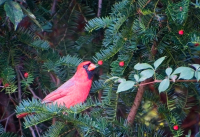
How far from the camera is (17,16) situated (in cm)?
262

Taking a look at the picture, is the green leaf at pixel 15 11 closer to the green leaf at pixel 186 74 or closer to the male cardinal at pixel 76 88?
the male cardinal at pixel 76 88

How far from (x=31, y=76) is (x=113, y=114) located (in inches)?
26.9

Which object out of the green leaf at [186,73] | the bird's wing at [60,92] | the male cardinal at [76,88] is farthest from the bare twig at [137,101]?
the green leaf at [186,73]

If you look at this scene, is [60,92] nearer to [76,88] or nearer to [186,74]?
[76,88]

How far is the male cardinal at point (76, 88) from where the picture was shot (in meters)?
3.56

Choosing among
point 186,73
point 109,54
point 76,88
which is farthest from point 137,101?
point 186,73

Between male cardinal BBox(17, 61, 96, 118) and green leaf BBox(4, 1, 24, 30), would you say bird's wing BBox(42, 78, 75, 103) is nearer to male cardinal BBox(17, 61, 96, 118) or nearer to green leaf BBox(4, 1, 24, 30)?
male cardinal BBox(17, 61, 96, 118)

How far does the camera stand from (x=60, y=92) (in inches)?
139

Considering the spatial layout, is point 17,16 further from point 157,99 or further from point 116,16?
point 157,99

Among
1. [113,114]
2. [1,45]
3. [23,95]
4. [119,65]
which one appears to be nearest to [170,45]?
[119,65]

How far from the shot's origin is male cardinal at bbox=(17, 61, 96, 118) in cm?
356

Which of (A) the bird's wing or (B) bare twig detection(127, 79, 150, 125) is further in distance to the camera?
(A) the bird's wing

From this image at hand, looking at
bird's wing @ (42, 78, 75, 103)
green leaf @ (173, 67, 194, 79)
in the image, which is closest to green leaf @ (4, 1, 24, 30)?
bird's wing @ (42, 78, 75, 103)

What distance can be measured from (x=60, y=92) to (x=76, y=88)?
19 centimetres
